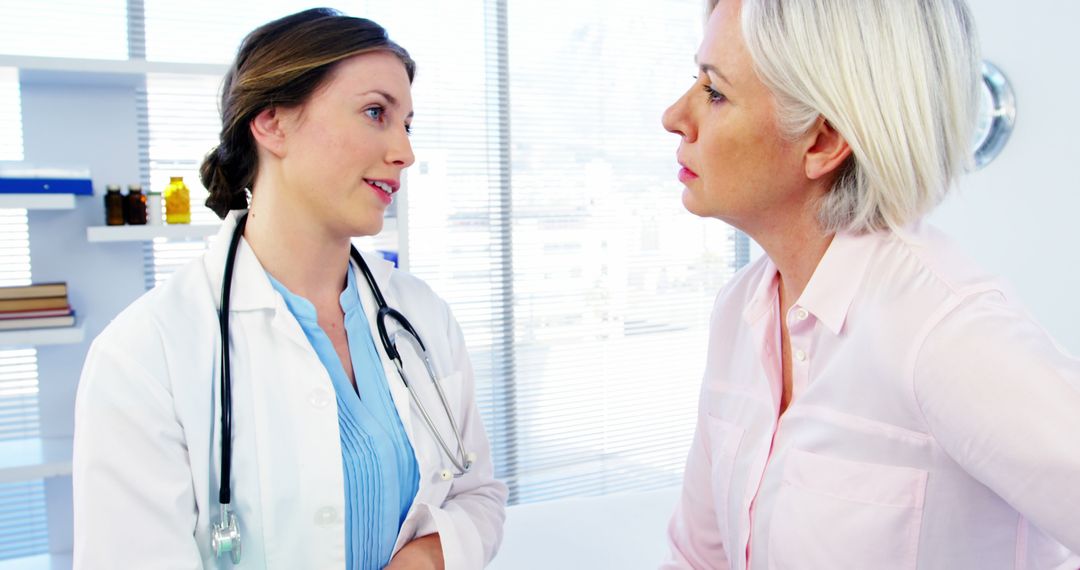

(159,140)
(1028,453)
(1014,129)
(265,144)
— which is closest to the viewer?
(1028,453)

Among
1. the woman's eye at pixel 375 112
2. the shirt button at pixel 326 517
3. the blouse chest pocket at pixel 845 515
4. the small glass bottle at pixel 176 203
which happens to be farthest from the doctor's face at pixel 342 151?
the small glass bottle at pixel 176 203

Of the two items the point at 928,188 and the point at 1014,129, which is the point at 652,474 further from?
the point at 928,188

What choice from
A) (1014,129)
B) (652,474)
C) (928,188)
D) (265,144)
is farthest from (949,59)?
(652,474)

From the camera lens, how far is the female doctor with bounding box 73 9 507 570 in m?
0.98

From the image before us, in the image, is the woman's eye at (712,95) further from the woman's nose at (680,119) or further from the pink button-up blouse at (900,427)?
the pink button-up blouse at (900,427)

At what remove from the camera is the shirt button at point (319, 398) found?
1112mm

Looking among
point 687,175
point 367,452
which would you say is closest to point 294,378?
point 367,452

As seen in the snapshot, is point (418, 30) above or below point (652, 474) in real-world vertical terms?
above

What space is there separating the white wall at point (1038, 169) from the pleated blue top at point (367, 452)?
5.96 ft

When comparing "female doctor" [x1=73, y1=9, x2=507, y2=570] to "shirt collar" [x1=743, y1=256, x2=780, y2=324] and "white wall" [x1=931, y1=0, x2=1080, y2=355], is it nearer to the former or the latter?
"shirt collar" [x1=743, y1=256, x2=780, y2=324]

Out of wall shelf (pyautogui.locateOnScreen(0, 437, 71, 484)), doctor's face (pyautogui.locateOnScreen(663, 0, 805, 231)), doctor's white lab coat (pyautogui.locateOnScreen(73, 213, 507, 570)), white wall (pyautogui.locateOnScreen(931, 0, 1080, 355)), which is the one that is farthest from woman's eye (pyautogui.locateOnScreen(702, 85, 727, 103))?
wall shelf (pyautogui.locateOnScreen(0, 437, 71, 484))

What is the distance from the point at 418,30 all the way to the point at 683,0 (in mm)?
1191

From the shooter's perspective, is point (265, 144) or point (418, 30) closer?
point (265, 144)

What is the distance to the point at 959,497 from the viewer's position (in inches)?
35.3
